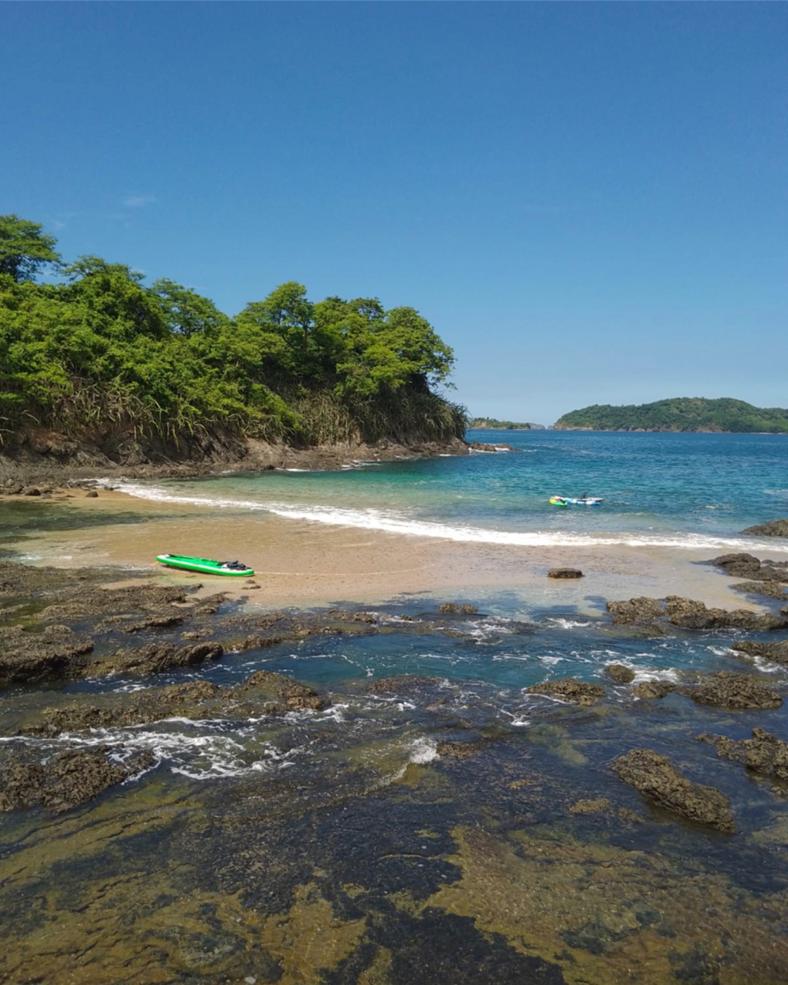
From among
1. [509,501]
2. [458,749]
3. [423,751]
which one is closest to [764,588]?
[458,749]

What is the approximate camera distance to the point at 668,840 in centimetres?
639

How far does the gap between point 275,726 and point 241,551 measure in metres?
11.7

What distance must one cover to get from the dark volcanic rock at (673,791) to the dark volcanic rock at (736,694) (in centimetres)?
237

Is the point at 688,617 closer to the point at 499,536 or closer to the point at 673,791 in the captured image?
the point at 673,791

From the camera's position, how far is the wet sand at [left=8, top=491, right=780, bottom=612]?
51.4 feet

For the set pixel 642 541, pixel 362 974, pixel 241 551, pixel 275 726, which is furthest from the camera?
pixel 642 541

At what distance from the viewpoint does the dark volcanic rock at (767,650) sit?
37.8ft


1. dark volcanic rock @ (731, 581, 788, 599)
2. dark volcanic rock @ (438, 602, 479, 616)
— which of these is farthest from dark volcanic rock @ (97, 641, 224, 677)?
dark volcanic rock @ (731, 581, 788, 599)

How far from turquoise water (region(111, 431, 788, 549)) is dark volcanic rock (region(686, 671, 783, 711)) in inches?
489

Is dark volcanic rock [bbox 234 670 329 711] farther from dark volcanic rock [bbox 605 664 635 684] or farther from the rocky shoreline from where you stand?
dark volcanic rock [bbox 605 664 635 684]

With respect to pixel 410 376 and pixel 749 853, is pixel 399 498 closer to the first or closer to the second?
pixel 749 853

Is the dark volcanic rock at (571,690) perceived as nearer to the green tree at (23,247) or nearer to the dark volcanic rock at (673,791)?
the dark volcanic rock at (673,791)

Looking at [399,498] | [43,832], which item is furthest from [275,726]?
[399,498]

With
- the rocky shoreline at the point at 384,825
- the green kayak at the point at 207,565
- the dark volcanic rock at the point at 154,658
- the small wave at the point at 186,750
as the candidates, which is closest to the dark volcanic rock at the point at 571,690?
the rocky shoreline at the point at 384,825
